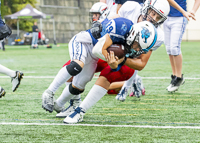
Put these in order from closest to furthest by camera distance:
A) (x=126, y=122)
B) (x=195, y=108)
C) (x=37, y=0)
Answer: (x=126, y=122) → (x=195, y=108) → (x=37, y=0)

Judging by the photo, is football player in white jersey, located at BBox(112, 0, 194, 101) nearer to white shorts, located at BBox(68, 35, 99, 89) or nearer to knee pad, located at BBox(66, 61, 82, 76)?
white shorts, located at BBox(68, 35, 99, 89)

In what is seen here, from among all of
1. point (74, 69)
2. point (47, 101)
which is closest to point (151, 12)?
point (74, 69)

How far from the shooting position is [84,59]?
367 centimetres

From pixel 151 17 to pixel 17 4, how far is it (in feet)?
89.0

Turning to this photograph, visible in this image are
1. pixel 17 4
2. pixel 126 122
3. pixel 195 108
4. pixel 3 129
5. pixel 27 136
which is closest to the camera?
pixel 27 136

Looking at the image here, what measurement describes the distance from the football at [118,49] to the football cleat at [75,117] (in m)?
0.70

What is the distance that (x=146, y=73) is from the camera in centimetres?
790

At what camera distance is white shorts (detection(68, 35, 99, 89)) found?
12.2 feet

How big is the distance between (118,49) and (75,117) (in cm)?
80

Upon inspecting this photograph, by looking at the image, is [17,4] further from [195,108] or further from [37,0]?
[195,108]

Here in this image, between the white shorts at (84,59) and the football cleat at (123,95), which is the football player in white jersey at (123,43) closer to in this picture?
the white shorts at (84,59)

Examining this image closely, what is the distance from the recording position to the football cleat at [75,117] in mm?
3553

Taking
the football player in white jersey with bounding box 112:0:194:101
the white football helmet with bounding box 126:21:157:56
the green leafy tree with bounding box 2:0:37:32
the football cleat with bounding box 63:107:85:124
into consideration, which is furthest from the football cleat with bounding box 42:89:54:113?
the green leafy tree with bounding box 2:0:37:32

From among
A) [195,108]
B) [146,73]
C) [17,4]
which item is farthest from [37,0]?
[195,108]
